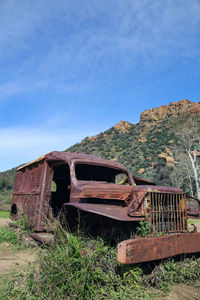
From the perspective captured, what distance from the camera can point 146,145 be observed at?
32625 mm

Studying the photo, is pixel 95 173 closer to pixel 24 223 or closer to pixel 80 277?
pixel 24 223

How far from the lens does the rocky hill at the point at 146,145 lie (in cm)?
2446

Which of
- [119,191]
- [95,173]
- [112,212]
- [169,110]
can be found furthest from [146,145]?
[112,212]

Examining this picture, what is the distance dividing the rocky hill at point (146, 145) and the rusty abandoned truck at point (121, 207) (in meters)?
17.9

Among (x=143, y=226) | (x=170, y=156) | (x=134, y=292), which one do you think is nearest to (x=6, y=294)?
(x=134, y=292)

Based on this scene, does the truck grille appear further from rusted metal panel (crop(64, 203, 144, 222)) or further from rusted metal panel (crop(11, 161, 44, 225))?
rusted metal panel (crop(11, 161, 44, 225))

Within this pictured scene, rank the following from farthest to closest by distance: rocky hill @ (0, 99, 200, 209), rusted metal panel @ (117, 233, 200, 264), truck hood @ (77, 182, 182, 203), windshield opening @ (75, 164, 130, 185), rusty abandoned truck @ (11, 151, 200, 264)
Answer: rocky hill @ (0, 99, 200, 209) < windshield opening @ (75, 164, 130, 185) < truck hood @ (77, 182, 182, 203) < rusty abandoned truck @ (11, 151, 200, 264) < rusted metal panel @ (117, 233, 200, 264)

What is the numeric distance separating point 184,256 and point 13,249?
3.24 meters

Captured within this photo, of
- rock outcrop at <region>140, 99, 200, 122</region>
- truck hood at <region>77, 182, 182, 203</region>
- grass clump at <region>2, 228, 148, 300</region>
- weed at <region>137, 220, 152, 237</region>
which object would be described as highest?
rock outcrop at <region>140, 99, 200, 122</region>


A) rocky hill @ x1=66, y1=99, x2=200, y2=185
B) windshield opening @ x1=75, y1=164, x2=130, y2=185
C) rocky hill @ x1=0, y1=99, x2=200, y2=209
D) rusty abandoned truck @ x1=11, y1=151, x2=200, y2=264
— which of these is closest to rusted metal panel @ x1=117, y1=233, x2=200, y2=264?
rusty abandoned truck @ x1=11, y1=151, x2=200, y2=264

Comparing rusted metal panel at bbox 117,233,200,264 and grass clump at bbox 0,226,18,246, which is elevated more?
rusted metal panel at bbox 117,233,200,264

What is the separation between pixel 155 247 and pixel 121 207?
879 mm

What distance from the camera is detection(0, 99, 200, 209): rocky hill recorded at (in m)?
24.5

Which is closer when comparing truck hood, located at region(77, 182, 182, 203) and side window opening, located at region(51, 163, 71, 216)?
truck hood, located at region(77, 182, 182, 203)
